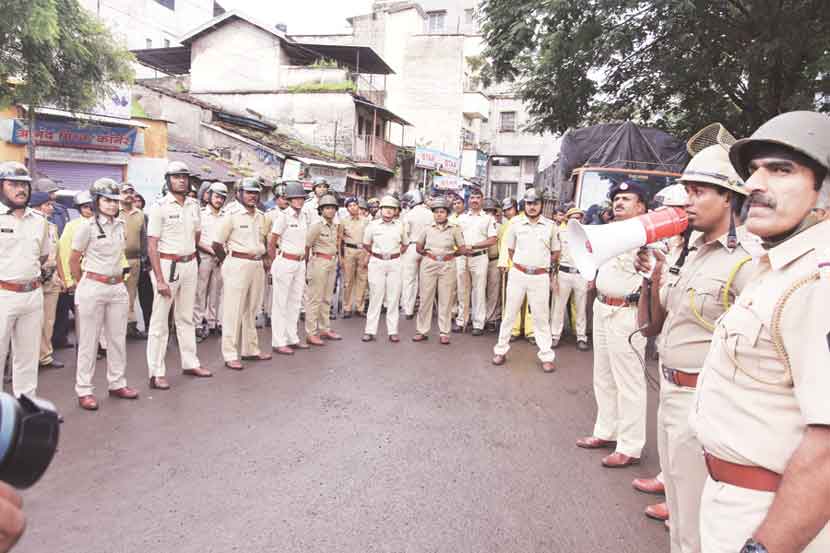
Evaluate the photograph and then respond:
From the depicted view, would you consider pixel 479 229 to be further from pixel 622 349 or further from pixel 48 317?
pixel 48 317

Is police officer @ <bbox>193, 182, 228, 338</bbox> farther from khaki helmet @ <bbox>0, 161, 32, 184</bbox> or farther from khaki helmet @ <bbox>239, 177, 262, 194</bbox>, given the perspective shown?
khaki helmet @ <bbox>0, 161, 32, 184</bbox>

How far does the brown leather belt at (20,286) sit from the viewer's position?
4.97 m

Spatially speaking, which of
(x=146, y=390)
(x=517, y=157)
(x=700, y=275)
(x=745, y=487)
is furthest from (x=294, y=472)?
(x=517, y=157)

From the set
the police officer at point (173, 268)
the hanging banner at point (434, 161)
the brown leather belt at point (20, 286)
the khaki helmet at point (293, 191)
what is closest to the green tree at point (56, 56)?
the police officer at point (173, 268)

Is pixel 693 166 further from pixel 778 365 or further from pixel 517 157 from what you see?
pixel 517 157

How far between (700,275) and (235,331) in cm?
566

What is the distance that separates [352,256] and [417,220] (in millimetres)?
1746

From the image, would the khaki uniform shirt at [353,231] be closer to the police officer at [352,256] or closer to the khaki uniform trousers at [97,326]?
the police officer at [352,256]

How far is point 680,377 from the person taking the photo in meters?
2.83

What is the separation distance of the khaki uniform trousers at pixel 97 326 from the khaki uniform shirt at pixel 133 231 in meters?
2.58

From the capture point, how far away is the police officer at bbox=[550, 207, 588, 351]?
30.0ft

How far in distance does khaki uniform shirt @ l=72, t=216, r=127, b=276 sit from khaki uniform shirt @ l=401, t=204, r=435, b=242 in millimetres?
4825

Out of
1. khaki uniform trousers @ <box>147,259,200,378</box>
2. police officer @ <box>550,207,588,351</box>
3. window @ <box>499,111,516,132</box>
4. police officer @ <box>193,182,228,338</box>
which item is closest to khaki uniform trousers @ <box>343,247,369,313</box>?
police officer @ <box>193,182,228,338</box>

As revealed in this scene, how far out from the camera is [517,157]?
4238cm
